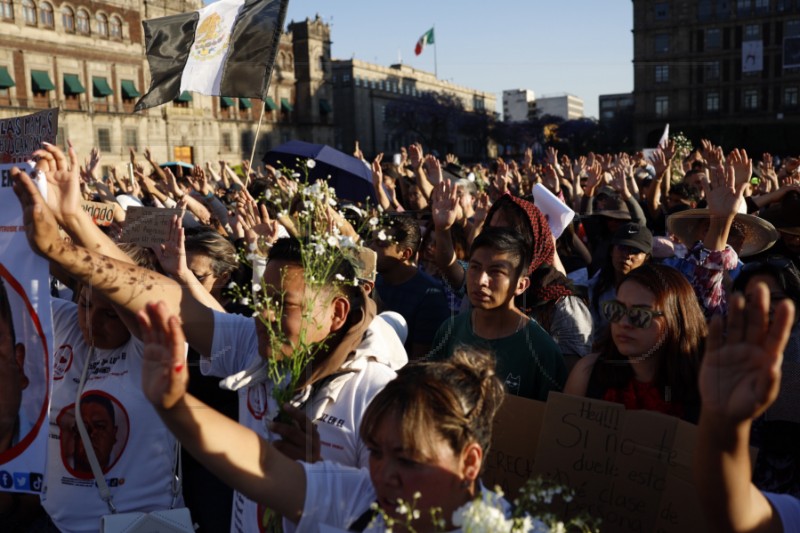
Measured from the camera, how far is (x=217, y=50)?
6023mm

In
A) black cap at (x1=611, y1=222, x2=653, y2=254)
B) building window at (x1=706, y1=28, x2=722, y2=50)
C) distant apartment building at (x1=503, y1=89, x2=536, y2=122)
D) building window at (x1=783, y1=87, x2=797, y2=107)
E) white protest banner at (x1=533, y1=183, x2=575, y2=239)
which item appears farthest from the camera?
distant apartment building at (x1=503, y1=89, x2=536, y2=122)

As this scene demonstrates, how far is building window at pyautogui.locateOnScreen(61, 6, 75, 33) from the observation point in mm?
40062

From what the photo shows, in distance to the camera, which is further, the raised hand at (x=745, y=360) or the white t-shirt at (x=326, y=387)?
the white t-shirt at (x=326, y=387)

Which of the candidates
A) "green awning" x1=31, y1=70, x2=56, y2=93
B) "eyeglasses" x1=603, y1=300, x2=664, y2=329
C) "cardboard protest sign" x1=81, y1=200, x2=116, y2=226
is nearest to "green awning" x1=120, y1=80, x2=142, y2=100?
"green awning" x1=31, y1=70, x2=56, y2=93

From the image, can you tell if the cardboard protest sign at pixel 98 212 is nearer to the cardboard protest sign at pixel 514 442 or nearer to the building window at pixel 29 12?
the cardboard protest sign at pixel 514 442

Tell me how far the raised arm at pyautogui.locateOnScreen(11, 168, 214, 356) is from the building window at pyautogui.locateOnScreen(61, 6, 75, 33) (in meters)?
42.9

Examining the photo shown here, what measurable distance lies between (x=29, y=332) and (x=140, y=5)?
45103 mm

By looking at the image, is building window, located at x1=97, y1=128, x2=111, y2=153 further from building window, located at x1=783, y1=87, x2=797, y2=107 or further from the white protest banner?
building window, located at x1=783, y1=87, x2=797, y2=107

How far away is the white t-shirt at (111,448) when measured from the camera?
2869 millimetres

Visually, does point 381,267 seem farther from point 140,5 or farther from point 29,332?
point 140,5

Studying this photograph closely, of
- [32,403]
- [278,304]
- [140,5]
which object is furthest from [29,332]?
[140,5]

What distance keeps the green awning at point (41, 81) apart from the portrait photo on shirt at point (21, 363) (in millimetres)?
41200

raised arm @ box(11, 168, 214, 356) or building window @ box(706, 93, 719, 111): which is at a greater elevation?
building window @ box(706, 93, 719, 111)

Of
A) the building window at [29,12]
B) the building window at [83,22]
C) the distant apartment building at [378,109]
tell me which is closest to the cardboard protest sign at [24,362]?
the building window at [29,12]
